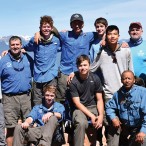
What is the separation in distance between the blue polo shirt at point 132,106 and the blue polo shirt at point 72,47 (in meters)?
1.70

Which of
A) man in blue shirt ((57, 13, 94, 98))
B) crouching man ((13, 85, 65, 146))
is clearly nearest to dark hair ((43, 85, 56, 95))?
crouching man ((13, 85, 65, 146))

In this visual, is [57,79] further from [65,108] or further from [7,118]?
[7,118]

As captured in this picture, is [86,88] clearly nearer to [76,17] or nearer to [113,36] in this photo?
[113,36]

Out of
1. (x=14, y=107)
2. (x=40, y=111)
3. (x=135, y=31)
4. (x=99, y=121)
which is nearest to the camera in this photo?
(x=99, y=121)

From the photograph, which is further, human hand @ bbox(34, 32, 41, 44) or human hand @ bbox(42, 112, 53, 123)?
human hand @ bbox(34, 32, 41, 44)

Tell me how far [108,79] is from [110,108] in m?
0.75

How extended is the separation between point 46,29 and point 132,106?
2883mm

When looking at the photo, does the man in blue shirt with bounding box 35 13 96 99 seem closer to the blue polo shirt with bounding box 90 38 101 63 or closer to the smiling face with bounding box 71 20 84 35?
the smiling face with bounding box 71 20 84 35

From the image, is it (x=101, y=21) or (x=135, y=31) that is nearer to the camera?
(x=101, y=21)

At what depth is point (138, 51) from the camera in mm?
8422

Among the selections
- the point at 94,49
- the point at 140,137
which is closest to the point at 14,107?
the point at 94,49

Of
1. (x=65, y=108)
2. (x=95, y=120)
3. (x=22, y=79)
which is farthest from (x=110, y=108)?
(x=22, y=79)

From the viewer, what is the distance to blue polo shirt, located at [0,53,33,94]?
322 inches

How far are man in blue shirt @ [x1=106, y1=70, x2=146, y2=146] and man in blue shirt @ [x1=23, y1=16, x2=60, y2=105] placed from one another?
1.82 m
